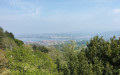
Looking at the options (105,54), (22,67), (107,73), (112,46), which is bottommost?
(107,73)

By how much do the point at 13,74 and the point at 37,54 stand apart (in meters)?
4.58

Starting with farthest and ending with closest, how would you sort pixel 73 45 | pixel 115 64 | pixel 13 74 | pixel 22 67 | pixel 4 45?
pixel 4 45 < pixel 73 45 < pixel 115 64 < pixel 22 67 < pixel 13 74

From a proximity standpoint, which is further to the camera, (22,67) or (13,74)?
(22,67)

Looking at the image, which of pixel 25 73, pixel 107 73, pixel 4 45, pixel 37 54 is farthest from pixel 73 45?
pixel 4 45

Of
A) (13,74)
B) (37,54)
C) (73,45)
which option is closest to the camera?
(13,74)

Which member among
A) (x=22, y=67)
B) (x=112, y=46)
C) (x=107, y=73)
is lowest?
(x=107, y=73)

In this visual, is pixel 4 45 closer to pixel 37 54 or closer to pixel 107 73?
pixel 37 54

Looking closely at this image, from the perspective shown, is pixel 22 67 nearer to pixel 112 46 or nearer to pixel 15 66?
pixel 15 66

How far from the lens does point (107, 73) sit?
8.44m

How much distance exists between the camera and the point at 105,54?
32.0 ft

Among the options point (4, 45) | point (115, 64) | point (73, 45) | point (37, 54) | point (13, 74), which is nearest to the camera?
point (13, 74)

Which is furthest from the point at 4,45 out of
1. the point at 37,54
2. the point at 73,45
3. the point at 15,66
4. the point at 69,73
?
the point at 69,73

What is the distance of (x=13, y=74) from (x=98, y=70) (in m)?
6.52

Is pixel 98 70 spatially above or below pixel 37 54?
below
